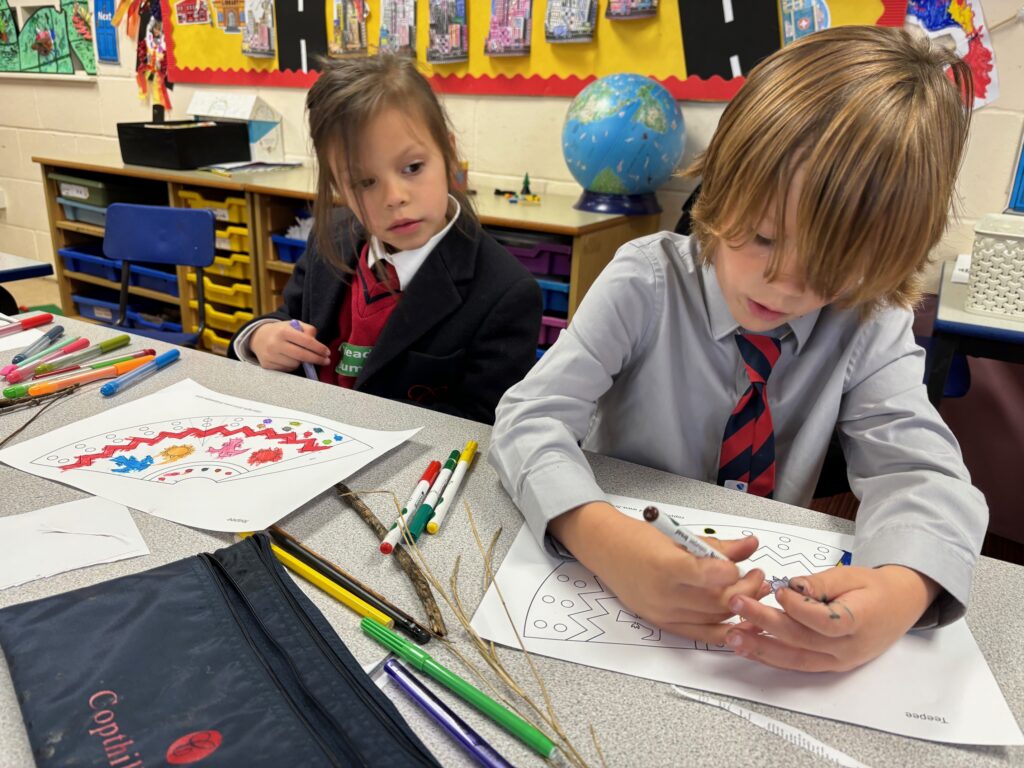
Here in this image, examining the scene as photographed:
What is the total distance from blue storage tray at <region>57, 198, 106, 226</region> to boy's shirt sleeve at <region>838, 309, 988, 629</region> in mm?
2883

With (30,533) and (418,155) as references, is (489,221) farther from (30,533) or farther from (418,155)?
(30,533)

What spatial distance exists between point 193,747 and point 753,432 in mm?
618

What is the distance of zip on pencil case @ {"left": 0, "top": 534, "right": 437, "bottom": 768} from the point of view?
0.40 meters

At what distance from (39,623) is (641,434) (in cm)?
61

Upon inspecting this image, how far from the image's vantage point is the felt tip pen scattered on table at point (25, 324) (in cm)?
111

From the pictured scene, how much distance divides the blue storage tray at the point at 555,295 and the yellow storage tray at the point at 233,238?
3.83ft

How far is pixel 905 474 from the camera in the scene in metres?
0.67

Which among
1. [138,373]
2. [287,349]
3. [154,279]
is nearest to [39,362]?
[138,373]

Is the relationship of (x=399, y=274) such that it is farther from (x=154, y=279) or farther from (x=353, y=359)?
(x=154, y=279)

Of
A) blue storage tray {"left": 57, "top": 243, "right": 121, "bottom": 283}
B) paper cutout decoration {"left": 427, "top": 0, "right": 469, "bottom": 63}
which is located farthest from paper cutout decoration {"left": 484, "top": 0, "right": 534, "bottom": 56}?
blue storage tray {"left": 57, "top": 243, "right": 121, "bottom": 283}

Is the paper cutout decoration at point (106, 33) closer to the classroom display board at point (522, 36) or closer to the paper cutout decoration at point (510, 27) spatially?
the classroom display board at point (522, 36)

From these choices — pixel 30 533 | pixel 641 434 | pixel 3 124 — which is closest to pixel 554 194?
pixel 641 434

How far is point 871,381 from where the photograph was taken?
79 centimetres

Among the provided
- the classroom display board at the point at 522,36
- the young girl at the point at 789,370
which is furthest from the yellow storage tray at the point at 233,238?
the young girl at the point at 789,370
